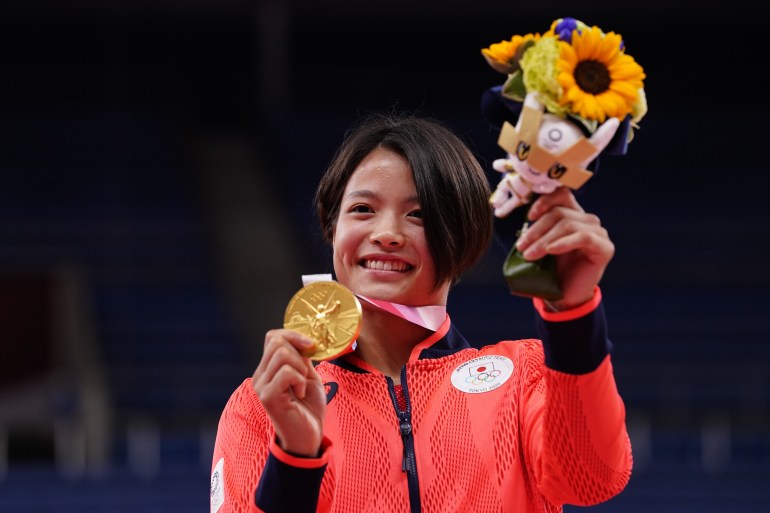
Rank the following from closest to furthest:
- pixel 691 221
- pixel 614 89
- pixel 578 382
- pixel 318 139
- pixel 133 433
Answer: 1. pixel 614 89
2. pixel 578 382
3. pixel 133 433
4. pixel 691 221
5. pixel 318 139

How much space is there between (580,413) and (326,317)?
35 cm

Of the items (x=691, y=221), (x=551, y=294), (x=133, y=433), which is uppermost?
(x=551, y=294)

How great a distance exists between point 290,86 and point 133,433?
14.8ft

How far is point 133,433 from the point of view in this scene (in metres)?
7.20

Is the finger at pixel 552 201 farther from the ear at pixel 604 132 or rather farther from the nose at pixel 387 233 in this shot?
the nose at pixel 387 233

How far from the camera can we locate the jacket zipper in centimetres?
162

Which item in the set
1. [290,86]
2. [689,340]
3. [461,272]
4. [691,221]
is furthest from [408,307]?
[290,86]

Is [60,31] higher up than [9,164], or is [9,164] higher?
[60,31]

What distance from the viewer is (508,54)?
136 cm

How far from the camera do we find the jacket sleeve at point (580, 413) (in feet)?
4.58

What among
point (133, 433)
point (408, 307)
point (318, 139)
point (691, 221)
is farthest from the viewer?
point (318, 139)

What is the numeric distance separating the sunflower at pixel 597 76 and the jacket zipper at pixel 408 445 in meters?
0.59

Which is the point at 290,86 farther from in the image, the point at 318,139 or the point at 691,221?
the point at 691,221

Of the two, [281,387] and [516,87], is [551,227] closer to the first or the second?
[516,87]
